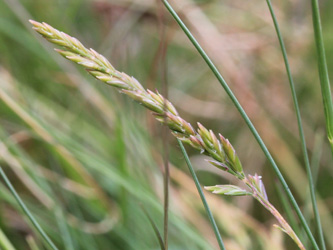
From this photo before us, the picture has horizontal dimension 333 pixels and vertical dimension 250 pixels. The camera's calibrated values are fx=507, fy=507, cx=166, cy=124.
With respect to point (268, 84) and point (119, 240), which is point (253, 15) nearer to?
point (268, 84)

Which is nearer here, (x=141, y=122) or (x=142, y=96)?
(x=142, y=96)

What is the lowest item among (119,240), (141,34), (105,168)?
(119,240)

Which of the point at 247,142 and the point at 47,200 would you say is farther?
the point at 247,142

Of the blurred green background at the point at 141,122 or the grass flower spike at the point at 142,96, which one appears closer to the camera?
the grass flower spike at the point at 142,96

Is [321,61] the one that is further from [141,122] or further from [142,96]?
[141,122]

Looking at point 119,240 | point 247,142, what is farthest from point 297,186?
point 119,240

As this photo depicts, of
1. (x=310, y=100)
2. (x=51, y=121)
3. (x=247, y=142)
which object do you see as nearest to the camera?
(x=51, y=121)

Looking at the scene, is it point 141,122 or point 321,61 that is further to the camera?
point 141,122

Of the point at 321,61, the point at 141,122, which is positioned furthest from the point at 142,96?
the point at 141,122

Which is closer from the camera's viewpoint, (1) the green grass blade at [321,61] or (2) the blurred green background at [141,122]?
(1) the green grass blade at [321,61]
